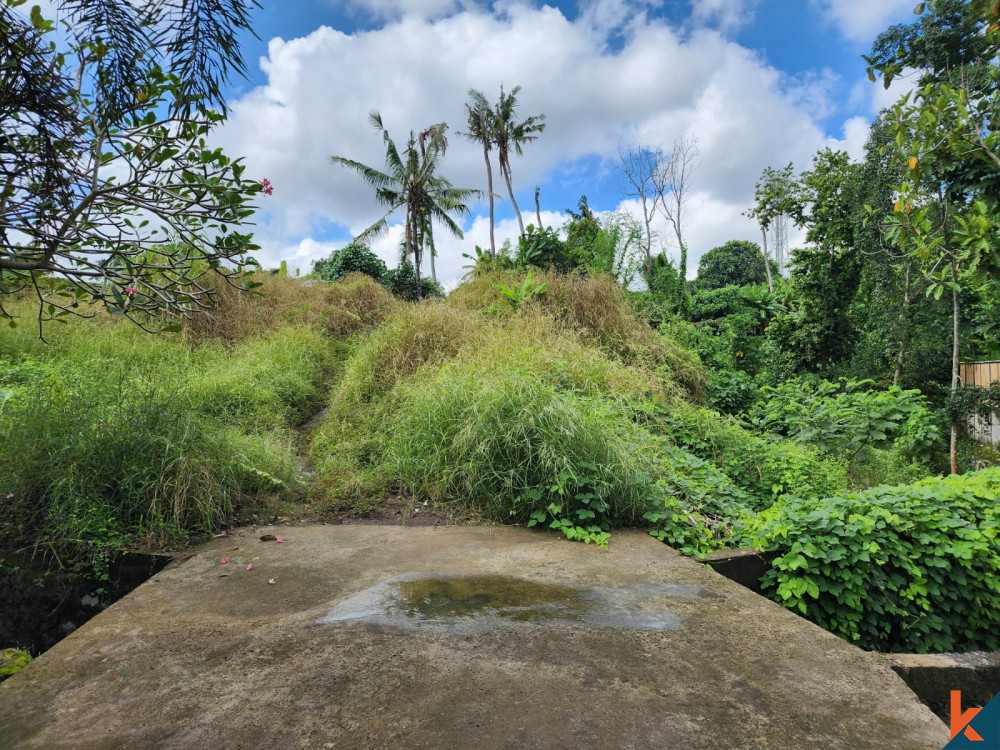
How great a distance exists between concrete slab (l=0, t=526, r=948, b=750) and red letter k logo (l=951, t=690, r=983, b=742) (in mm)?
101

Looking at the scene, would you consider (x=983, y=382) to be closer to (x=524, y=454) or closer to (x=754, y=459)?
(x=754, y=459)

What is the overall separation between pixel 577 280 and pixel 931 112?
6394 millimetres

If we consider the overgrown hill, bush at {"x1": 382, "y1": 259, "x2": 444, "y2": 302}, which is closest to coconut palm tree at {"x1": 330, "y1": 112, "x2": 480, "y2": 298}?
bush at {"x1": 382, "y1": 259, "x2": 444, "y2": 302}

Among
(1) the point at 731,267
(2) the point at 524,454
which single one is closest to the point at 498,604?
(2) the point at 524,454

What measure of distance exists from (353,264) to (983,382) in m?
18.3

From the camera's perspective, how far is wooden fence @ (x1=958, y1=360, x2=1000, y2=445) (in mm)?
8625

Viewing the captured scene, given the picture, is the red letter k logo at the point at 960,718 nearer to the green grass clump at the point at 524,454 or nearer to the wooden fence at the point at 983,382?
the green grass clump at the point at 524,454

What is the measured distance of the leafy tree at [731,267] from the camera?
3016cm

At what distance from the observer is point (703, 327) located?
1163 centimetres

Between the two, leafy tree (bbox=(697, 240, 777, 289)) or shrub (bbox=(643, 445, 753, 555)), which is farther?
leafy tree (bbox=(697, 240, 777, 289))

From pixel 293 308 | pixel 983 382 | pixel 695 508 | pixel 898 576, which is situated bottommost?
pixel 898 576

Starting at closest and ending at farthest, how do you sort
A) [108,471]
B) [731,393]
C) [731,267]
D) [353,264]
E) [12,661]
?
[12,661]
[108,471]
[731,393]
[353,264]
[731,267]

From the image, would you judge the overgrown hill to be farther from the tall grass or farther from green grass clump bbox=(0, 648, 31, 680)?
green grass clump bbox=(0, 648, 31, 680)

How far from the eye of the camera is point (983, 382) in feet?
30.4
